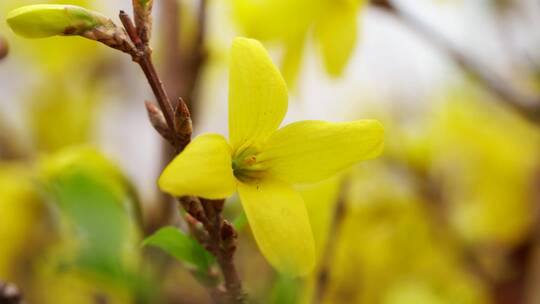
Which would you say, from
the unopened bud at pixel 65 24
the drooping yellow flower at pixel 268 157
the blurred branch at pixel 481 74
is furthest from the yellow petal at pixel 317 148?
the blurred branch at pixel 481 74

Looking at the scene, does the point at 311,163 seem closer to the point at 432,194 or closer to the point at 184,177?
the point at 184,177

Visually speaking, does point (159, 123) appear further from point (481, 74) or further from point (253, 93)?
point (481, 74)

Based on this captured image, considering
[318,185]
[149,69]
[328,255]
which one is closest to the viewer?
[149,69]

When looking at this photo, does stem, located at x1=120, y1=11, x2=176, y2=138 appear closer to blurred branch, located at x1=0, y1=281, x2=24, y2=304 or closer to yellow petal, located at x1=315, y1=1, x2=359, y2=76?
blurred branch, located at x1=0, y1=281, x2=24, y2=304

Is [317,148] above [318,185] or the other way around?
above

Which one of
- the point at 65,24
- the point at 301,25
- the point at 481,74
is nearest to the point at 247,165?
the point at 65,24

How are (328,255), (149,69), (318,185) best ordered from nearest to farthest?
(149,69) → (328,255) → (318,185)
